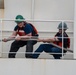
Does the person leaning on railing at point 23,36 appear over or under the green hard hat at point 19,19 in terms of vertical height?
under

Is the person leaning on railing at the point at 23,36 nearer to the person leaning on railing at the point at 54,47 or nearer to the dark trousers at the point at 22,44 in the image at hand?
the dark trousers at the point at 22,44

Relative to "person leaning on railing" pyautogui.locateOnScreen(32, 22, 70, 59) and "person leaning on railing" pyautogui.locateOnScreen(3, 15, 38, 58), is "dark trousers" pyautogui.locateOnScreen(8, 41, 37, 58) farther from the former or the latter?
"person leaning on railing" pyautogui.locateOnScreen(32, 22, 70, 59)

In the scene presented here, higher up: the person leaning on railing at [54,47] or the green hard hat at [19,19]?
the green hard hat at [19,19]

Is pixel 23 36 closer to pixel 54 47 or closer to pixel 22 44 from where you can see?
pixel 22 44

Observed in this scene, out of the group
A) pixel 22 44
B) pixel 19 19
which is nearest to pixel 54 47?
pixel 22 44

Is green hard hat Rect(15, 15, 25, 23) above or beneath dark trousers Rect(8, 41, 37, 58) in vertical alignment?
above

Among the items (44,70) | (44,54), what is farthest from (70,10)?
(44,70)

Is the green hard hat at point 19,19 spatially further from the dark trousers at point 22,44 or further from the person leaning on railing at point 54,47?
the person leaning on railing at point 54,47

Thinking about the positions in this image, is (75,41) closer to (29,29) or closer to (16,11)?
(29,29)

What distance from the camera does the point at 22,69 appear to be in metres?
6.00

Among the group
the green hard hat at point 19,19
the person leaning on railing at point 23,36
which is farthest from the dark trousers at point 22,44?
the green hard hat at point 19,19

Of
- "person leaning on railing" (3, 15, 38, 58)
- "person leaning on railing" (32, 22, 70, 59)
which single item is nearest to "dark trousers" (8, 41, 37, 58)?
"person leaning on railing" (3, 15, 38, 58)

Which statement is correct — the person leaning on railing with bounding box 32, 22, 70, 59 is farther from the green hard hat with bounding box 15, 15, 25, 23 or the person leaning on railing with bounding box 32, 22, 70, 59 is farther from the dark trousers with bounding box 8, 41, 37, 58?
the green hard hat with bounding box 15, 15, 25, 23

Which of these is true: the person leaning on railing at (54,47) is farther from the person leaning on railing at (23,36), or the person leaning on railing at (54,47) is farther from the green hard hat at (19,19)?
the green hard hat at (19,19)
